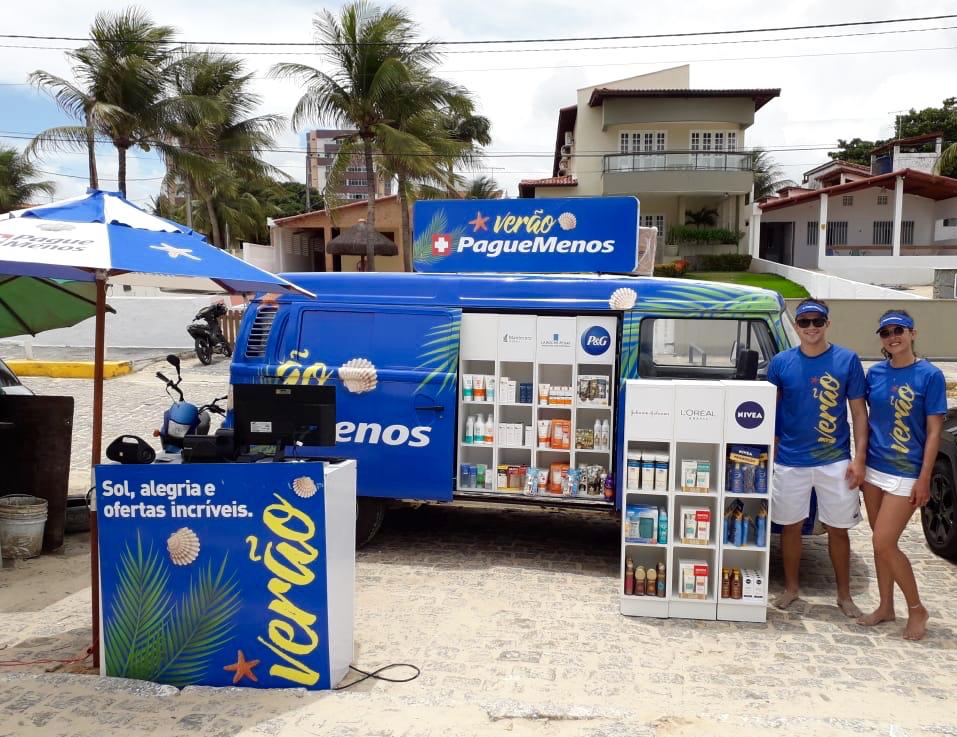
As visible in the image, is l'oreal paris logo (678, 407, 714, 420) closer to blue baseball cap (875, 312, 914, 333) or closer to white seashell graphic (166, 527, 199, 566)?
blue baseball cap (875, 312, 914, 333)

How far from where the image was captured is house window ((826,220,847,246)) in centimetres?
3641

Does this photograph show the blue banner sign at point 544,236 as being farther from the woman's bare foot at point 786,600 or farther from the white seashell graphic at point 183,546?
the white seashell graphic at point 183,546

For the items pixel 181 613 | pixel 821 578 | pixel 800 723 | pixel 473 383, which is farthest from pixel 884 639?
pixel 181 613

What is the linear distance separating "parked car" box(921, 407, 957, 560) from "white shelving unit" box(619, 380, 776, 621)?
1856 mm

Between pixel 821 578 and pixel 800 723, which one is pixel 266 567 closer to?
pixel 800 723

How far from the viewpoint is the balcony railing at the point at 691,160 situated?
33.7 metres

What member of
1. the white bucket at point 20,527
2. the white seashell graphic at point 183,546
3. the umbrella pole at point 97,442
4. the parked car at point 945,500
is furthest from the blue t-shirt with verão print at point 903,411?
the white bucket at point 20,527

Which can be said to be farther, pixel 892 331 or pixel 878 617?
pixel 878 617

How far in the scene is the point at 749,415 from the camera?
5.52 meters

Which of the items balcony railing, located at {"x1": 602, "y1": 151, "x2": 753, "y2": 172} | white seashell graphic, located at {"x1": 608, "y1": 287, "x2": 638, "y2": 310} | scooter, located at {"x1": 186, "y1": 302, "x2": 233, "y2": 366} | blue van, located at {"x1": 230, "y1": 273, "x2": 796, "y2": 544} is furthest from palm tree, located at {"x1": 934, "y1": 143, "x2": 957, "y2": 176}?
white seashell graphic, located at {"x1": 608, "y1": 287, "x2": 638, "y2": 310}

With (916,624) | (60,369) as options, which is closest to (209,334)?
(60,369)

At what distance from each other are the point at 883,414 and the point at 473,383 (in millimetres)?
3060

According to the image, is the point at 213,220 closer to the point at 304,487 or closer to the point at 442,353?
the point at 442,353

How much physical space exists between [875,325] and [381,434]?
17326 mm
